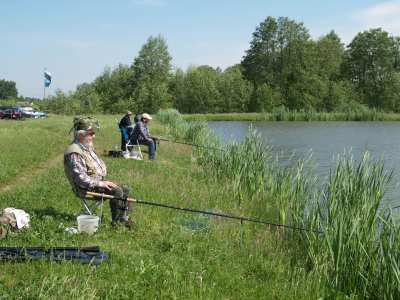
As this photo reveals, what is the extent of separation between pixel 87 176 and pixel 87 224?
80 centimetres

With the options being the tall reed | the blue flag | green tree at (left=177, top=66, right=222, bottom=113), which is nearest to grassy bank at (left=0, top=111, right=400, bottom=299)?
the tall reed

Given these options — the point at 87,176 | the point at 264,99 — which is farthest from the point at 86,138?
the point at 264,99

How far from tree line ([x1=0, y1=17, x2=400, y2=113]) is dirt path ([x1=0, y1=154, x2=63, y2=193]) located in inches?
1996

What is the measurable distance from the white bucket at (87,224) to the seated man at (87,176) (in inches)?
19.2

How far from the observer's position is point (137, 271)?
5.34 m

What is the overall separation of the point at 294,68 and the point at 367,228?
7542 centimetres

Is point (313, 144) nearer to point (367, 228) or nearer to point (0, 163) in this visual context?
point (0, 163)

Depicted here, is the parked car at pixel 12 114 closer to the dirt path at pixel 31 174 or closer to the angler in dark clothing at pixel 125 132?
the angler in dark clothing at pixel 125 132

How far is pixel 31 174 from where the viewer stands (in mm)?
11883

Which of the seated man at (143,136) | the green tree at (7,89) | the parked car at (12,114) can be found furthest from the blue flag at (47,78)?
the green tree at (7,89)

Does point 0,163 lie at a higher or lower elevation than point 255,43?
lower

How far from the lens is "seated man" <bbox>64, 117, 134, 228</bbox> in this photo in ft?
23.1

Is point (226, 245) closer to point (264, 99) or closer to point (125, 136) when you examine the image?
point (125, 136)

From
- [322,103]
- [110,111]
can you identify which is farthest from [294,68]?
[110,111]
